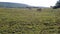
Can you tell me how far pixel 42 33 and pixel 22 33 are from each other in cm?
147

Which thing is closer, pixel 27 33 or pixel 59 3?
pixel 27 33

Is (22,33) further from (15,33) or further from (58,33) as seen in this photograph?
(58,33)

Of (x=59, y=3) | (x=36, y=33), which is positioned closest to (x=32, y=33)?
(x=36, y=33)

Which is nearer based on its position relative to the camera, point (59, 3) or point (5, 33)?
point (5, 33)

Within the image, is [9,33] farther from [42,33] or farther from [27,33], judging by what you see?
[42,33]

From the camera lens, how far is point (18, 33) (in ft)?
42.3

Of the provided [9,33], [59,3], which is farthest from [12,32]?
[59,3]

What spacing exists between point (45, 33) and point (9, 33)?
105 inches

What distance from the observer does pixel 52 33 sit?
1310 centimetres

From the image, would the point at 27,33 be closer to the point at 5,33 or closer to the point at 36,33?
the point at 36,33

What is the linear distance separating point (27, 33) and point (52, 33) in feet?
6.12

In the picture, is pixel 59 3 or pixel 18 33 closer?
pixel 18 33

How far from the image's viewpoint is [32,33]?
12.8 meters

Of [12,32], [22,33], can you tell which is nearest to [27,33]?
[22,33]
